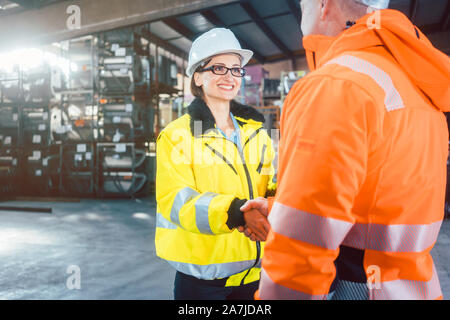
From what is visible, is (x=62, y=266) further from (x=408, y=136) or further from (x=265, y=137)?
(x=408, y=136)

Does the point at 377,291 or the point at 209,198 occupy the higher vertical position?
the point at 209,198

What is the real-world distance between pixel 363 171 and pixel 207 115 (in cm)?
106

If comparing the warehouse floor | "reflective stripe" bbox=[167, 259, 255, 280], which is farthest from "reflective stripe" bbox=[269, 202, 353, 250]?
the warehouse floor

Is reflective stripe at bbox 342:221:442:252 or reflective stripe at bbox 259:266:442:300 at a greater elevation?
reflective stripe at bbox 342:221:442:252

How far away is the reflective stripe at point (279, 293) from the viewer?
0.79m

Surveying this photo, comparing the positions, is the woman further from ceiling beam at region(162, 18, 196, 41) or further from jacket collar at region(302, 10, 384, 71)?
ceiling beam at region(162, 18, 196, 41)

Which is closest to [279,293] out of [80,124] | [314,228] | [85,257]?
[314,228]

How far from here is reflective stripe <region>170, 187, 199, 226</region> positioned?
147 centimetres

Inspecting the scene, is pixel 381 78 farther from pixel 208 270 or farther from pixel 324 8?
pixel 208 270

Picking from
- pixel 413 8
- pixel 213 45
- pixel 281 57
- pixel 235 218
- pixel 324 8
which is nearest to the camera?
pixel 324 8

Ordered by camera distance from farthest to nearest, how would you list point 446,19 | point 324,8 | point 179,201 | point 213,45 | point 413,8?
point 446,19
point 413,8
point 213,45
point 179,201
point 324,8

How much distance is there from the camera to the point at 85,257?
14.6 feet

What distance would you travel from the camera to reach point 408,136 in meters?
0.82
